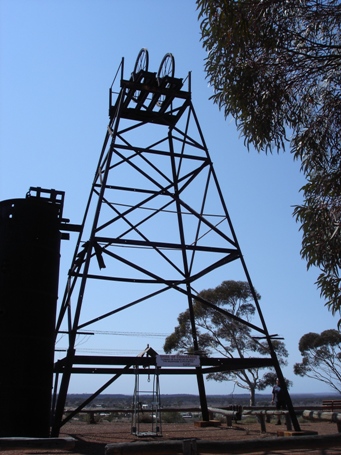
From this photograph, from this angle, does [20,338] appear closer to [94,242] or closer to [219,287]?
[94,242]

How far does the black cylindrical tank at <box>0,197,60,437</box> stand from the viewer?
32.0 feet

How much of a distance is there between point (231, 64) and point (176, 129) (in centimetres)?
495

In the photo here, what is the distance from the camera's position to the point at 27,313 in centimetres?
1023

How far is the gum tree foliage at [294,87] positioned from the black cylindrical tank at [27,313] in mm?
4372

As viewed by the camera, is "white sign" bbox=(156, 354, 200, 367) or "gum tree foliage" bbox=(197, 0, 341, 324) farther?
"white sign" bbox=(156, 354, 200, 367)

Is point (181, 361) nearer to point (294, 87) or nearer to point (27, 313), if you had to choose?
point (27, 313)

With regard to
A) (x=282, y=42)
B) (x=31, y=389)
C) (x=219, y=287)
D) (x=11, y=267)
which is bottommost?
(x=31, y=389)

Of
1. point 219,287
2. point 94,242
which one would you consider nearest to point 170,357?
point 94,242

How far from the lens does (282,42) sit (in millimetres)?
8734

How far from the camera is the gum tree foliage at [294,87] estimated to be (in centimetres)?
850

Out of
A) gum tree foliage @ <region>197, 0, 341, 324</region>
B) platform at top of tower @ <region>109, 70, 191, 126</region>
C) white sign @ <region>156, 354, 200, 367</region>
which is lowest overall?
white sign @ <region>156, 354, 200, 367</region>

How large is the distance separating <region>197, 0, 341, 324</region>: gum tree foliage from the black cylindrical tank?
4372 millimetres

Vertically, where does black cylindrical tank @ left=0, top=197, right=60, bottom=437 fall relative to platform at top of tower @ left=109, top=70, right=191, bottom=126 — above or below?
below

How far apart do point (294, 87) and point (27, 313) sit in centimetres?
617
